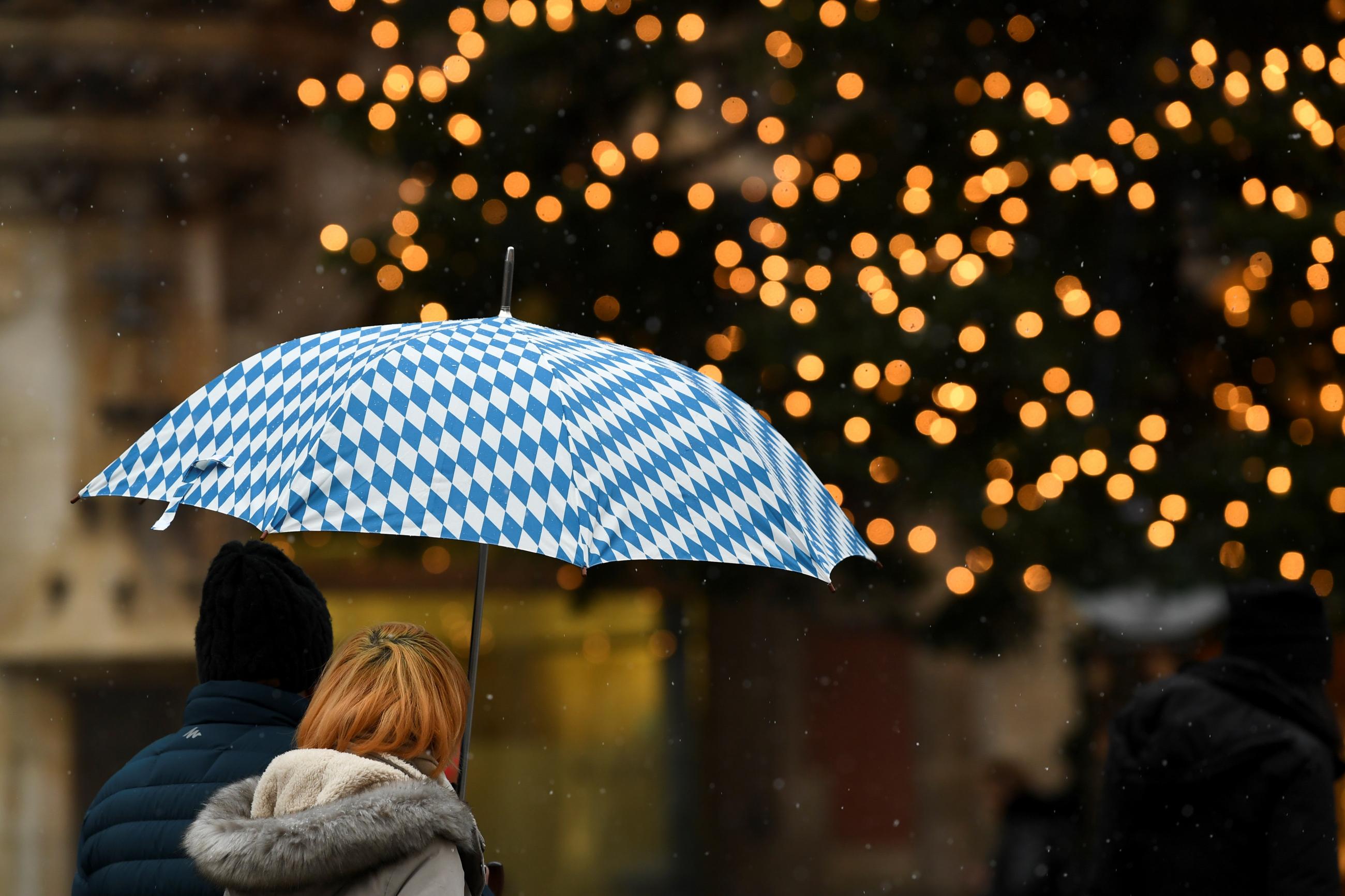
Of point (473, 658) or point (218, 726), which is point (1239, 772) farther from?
point (218, 726)

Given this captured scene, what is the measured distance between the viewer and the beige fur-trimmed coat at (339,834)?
5.81ft

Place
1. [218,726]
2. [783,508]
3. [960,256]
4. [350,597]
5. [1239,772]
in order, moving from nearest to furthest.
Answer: [218,726]
[783,508]
[1239,772]
[350,597]
[960,256]

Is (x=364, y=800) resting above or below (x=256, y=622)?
below

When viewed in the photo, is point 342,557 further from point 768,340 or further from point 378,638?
point 378,638

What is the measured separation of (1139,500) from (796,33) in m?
2.19

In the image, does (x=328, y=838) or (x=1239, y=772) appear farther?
(x=1239, y=772)

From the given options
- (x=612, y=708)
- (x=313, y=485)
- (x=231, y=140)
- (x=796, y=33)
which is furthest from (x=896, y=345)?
(x=313, y=485)

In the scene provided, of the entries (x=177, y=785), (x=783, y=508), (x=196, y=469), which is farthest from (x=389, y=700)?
(x=783, y=508)

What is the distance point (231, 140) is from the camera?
5199 millimetres

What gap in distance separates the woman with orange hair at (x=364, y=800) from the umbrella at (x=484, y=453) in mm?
191

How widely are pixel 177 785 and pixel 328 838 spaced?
551 millimetres

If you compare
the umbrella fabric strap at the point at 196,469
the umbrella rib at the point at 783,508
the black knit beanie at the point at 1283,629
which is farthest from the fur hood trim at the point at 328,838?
the black knit beanie at the point at 1283,629

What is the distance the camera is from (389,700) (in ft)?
6.23

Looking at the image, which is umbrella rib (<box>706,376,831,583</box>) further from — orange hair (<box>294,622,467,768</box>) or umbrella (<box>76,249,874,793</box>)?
orange hair (<box>294,622,467,768</box>)
